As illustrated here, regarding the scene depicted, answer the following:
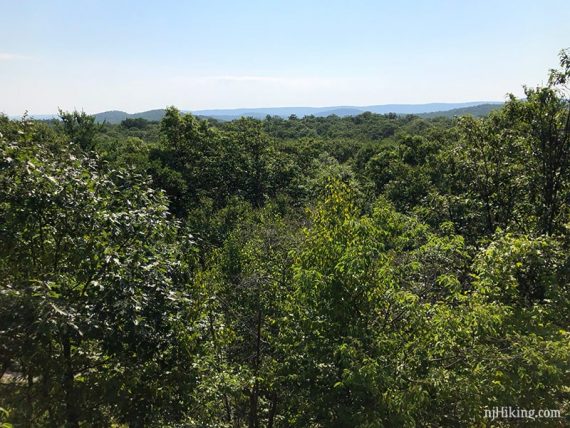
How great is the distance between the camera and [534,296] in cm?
841

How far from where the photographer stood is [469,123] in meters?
15.9

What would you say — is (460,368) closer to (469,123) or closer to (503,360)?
(503,360)

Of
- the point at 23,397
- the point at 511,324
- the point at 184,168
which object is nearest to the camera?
the point at 23,397

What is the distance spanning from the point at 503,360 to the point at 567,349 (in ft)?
2.85

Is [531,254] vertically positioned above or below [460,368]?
above

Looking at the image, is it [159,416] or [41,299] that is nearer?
[41,299]

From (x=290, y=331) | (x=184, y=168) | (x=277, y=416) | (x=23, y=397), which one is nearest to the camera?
(x=23, y=397)

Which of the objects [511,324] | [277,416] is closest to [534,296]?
[511,324]

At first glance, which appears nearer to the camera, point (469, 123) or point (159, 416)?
point (159, 416)

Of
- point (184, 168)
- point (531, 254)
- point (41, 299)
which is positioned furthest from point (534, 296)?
point (184, 168)

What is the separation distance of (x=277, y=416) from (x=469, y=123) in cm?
1301

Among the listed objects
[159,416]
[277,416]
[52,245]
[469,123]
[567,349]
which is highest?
[469,123]

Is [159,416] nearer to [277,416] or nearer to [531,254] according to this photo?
[277,416]

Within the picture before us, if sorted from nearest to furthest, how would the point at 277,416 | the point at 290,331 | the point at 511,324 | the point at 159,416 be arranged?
the point at 159,416 < the point at 511,324 < the point at 290,331 < the point at 277,416
